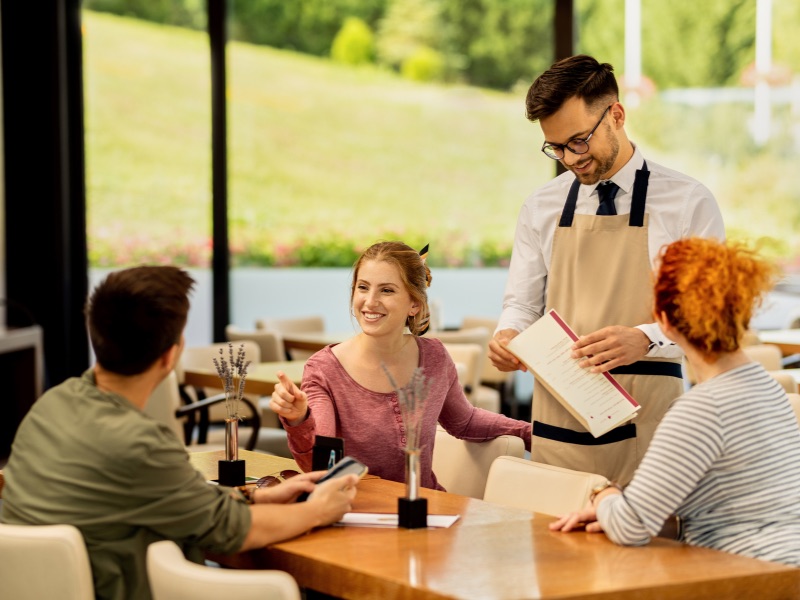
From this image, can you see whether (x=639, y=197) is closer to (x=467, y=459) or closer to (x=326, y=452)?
(x=467, y=459)

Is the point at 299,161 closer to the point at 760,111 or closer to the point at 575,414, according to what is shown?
the point at 760,111

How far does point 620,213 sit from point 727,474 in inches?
37.0

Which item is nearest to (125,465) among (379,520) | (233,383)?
(379,520)

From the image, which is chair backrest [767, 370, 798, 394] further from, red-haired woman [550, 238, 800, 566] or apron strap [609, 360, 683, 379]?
red-haired woman [550, 238, 800, 566]

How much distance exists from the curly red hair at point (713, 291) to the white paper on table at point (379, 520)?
65cm

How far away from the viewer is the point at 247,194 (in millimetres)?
8164

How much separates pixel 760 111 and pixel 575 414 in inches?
199

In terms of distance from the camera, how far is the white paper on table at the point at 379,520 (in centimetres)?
237

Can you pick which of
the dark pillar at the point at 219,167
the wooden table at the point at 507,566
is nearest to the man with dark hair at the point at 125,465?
the wooden table at the point at 507,566

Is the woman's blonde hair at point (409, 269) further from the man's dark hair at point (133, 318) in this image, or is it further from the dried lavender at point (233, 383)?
the man's dark hair at point (133, 318)

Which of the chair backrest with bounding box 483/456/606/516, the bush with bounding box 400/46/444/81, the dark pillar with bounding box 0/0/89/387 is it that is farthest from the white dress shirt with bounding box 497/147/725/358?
the dark pillar with bounding box 0/0/89/387

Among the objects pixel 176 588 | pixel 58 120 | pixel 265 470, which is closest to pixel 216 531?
pixel 176 588

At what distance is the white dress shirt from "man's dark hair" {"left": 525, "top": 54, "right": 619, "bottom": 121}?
0.69 ft

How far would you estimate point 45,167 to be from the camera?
822cm
